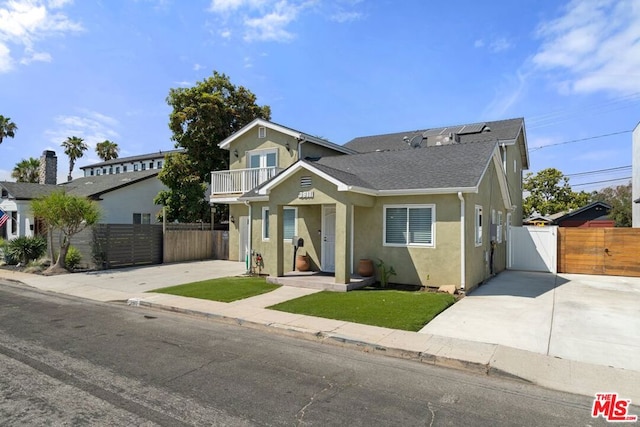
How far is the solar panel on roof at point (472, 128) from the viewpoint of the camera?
68.6 feet

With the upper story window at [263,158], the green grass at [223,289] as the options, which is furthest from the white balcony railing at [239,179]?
the green grass at [223,289]

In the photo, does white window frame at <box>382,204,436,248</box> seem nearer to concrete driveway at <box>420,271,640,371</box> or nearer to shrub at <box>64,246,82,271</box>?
concrete driveway at <box>420,271,640,371</box>

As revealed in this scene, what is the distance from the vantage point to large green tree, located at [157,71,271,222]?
24.1 meters

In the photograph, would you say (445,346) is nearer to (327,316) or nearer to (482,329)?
(482,329)

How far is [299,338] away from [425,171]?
755cm

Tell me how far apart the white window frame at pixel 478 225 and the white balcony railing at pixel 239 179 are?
9.42 meters

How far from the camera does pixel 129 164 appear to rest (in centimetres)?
4775

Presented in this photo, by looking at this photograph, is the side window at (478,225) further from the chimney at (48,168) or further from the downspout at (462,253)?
the chimney at (48,168)

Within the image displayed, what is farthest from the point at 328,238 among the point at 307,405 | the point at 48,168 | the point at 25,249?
the point at 48,168

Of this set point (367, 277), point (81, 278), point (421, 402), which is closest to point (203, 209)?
point (81, 278)

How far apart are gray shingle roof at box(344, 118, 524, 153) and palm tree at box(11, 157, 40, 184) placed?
3469cm

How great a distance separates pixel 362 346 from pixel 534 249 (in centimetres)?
1326

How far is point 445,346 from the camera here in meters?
6.52

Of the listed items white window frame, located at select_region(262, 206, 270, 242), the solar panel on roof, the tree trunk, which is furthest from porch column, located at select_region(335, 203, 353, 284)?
the solar panel on roof
